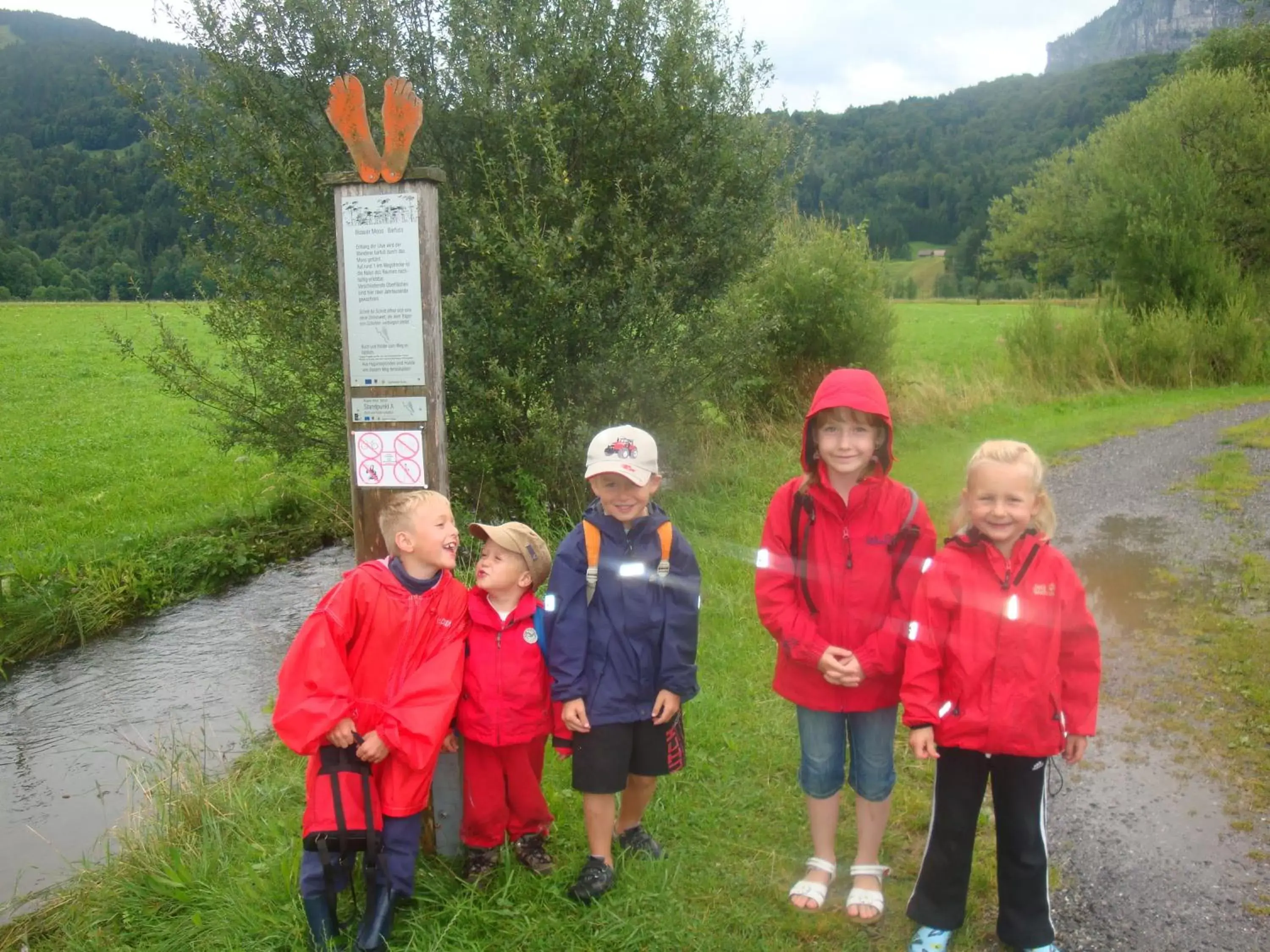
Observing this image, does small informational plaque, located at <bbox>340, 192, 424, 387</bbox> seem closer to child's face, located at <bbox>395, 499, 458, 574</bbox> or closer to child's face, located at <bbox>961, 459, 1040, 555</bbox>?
child's face, located at <bbox>395, 499, 458, 574</bbox>

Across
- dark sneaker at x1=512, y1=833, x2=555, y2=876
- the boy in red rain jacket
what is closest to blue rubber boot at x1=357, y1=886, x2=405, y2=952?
the boy in red rain jacket

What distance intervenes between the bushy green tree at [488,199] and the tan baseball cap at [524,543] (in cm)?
416

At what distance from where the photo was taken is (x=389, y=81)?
11.7ft

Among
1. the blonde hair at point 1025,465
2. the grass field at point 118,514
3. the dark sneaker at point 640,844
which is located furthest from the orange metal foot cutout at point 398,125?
the grass field at point 118,514

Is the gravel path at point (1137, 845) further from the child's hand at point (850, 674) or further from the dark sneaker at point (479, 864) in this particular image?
the dark sneaker at point (479, 864)

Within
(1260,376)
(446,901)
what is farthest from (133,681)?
(1260,376)

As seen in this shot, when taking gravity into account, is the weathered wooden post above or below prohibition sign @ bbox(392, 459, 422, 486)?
above

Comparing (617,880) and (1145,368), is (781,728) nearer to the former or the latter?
(617,880)

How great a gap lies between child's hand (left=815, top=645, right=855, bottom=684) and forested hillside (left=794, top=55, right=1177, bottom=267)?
252 ft

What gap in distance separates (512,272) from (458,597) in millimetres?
4510

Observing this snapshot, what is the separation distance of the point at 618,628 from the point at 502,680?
17.4 inches

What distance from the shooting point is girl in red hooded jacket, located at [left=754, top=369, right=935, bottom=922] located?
3.14 metres

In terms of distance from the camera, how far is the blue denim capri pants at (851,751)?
3271 millimetres

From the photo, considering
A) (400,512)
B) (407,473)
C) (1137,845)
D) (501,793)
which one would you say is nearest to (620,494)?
(400,512)
